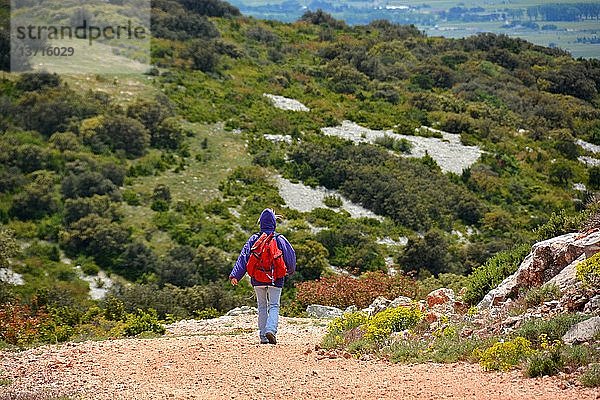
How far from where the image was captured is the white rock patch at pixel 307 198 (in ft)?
88.5

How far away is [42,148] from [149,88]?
9.62 metres

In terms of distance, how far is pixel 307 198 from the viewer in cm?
2767

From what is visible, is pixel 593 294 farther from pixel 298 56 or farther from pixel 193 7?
pixel 193 7

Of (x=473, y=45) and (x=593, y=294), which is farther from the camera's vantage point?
(x=473, y=45)

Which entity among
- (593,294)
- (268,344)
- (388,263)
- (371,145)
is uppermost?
(593,294)

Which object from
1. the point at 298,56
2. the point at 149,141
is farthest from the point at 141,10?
the point at 149,141

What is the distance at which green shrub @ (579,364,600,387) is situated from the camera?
232 inches

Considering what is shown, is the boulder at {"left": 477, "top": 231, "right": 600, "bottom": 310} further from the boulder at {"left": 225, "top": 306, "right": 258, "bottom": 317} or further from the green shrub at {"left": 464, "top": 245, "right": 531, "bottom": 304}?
the boulder at {"left": 225, "top": 306, "right": 258, "bottom": 317}

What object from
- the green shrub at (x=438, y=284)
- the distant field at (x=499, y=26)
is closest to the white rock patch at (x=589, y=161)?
the distant field at (x=499, y=26)

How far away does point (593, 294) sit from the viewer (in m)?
7.54

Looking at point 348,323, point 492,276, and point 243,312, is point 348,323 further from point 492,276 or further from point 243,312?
point 243,312


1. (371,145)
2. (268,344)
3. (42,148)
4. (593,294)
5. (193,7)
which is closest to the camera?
(593,294)

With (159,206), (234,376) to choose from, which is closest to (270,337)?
(234,376)

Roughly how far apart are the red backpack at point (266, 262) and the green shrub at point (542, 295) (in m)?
3.03
